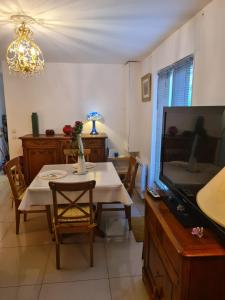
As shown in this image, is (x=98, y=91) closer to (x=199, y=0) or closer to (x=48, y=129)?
(x=48, y=129)

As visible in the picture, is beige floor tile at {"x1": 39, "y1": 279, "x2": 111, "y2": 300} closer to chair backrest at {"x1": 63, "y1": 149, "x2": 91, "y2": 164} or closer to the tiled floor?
the tiled floor

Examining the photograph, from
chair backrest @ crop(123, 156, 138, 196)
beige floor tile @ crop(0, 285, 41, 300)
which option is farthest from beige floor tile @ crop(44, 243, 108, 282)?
chair backrest @ crop(123, 156, 138, 196)

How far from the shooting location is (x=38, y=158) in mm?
4273

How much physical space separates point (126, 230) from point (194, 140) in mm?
1832

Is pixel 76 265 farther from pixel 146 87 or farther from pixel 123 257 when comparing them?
pixel 146 87

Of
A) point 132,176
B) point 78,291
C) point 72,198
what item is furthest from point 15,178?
point 78,291

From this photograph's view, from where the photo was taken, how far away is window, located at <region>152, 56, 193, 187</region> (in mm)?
2488

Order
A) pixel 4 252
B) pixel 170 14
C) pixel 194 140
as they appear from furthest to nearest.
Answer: pixel 4 252 → pixel 170 14 → pixel 194 140

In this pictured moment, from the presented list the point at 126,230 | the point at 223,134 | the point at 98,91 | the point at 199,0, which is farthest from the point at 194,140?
the point at 98,91

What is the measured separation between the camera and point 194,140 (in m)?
1.51

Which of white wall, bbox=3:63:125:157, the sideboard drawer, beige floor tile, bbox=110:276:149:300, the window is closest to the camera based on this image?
beige floor tile, bbox=110:276:149:300

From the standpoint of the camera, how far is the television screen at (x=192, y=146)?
1.30m

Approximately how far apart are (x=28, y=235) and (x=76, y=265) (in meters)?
0.87

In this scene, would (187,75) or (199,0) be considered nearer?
(199,0)
